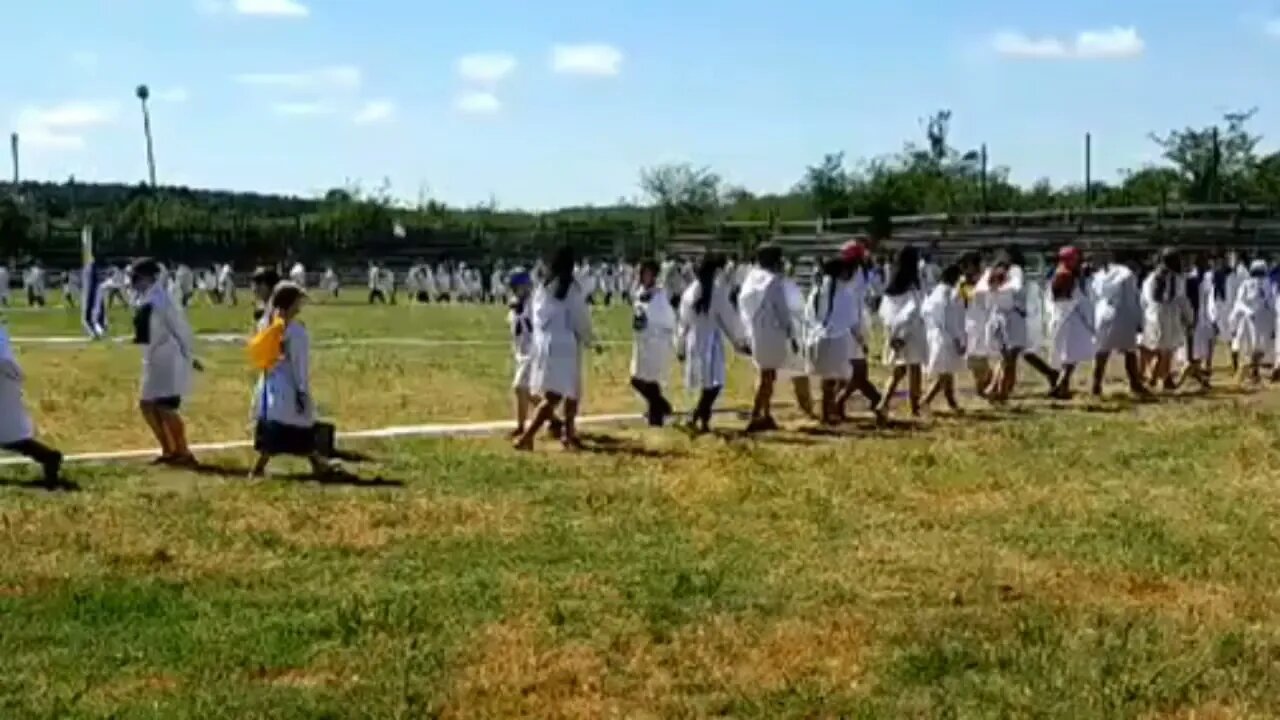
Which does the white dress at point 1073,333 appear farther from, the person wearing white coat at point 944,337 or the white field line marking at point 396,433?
the white field line marking at point 396,433

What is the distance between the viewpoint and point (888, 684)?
7.86 m

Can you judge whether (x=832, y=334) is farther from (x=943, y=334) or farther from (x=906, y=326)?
(x=943, y=334)

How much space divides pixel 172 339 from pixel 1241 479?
8459 mm

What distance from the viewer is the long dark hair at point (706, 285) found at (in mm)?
18062

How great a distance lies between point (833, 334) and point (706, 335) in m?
1.20

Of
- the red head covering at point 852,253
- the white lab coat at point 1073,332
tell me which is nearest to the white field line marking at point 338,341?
the white lab coat at point 1073,332

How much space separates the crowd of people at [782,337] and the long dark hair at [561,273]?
0.7 inches

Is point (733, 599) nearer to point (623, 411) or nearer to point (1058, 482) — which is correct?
point (1058, 482)

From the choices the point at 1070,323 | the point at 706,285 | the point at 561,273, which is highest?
the point at 561,273

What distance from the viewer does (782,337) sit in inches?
712

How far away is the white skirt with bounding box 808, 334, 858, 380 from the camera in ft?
59.4

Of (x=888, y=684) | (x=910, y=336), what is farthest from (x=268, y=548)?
(x=910, y=336)

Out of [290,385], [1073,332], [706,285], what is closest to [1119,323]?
[1073,332]

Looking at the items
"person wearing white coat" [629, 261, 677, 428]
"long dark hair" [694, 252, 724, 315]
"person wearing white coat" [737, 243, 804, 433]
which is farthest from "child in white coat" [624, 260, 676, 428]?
"person wearing white coat" [737, 243, 804, 433]
